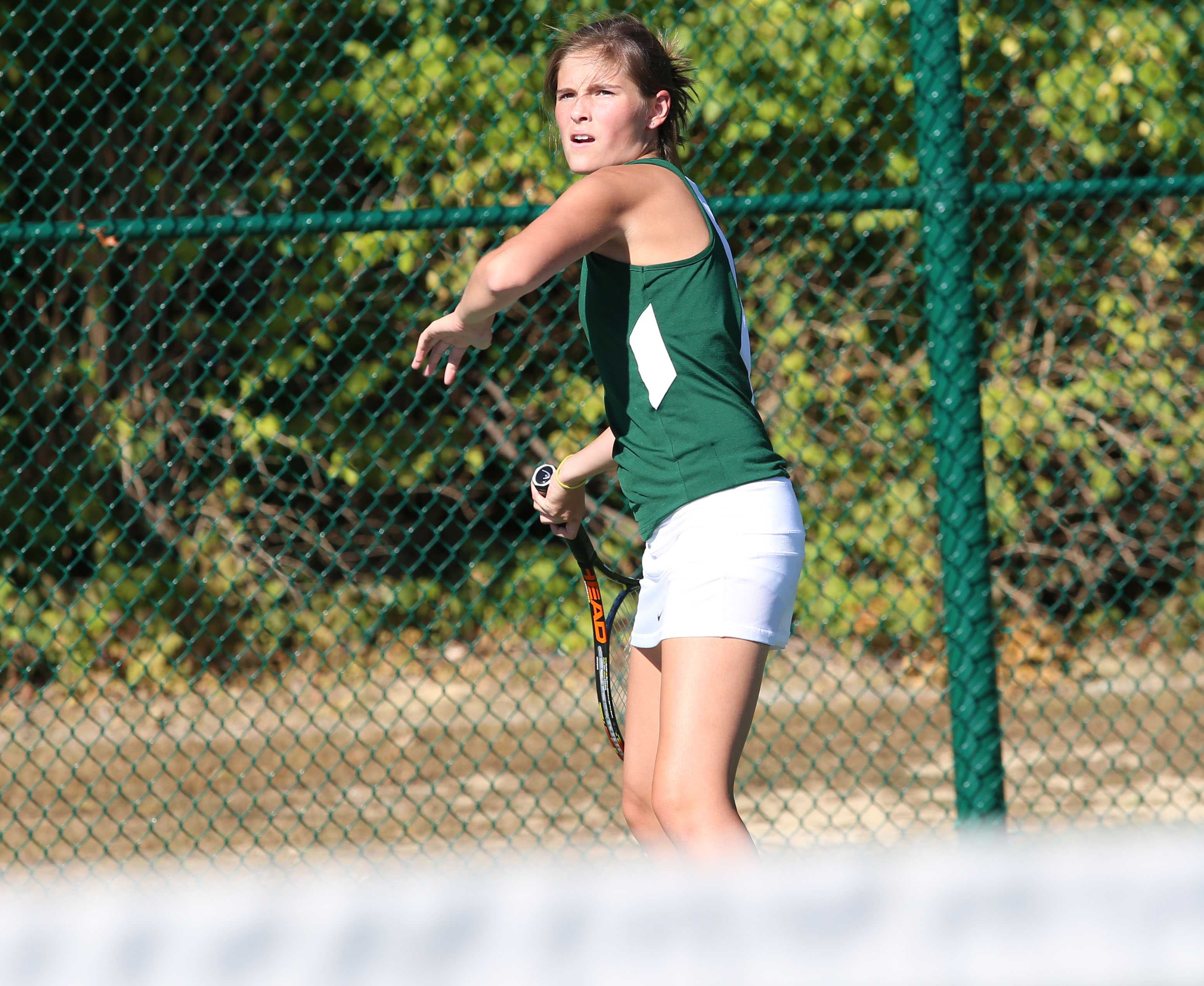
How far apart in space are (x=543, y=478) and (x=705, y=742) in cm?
78

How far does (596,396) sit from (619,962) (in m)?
4.00

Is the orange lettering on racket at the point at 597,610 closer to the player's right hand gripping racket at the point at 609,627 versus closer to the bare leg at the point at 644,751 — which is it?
the player's right hand gripping racket at the point at 609,627

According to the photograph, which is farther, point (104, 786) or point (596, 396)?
point (596, 396)

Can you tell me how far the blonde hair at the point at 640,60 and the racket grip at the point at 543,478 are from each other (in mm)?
644

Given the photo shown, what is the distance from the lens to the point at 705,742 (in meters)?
2.10

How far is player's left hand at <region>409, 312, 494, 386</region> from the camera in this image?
214cm

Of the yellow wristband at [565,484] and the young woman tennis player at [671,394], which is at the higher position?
the young woman tennis player at [671,394]

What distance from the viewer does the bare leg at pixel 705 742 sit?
2086 millimetres

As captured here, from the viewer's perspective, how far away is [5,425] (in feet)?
15.7

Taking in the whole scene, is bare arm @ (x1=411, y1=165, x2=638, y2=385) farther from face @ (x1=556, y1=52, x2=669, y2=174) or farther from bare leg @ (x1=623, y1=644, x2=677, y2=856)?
bare leg @ (x1=623, y1=644, x2=677, y2=856)

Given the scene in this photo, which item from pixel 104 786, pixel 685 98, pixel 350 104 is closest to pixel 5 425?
pixel 104 786

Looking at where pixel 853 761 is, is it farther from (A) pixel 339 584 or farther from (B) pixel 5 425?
(B) pixel 5 425

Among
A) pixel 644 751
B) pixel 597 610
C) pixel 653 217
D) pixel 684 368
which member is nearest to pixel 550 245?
pixel 653 217

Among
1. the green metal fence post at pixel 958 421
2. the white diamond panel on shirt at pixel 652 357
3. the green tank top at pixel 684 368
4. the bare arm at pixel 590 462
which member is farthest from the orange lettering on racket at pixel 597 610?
the green metal fence post at pixel 958 421
